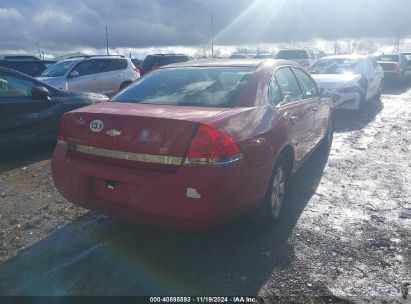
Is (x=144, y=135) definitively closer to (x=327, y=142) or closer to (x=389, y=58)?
(x=327, y=142)

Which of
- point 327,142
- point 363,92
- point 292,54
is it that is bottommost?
point 327,142

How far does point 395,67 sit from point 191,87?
1762cm

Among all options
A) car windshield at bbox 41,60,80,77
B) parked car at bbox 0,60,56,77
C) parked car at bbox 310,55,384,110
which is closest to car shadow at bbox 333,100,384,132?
parked car at bbox 310,55,384,110

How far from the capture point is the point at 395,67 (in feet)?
59.7

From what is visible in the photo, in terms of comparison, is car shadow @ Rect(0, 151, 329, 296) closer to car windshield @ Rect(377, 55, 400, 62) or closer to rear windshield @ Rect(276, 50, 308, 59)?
Result: rear windshield @ Rect(276, 50, 308, 59)

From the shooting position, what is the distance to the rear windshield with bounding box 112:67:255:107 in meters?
3.42

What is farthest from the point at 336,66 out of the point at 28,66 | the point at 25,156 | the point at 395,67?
the point at 28,66

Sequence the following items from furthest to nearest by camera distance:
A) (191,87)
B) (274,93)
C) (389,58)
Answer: (389,58), (274,93), (191,87)

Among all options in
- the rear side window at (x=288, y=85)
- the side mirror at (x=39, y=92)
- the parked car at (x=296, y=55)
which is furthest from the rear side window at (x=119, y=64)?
the rear side window at (x=288, y=85)

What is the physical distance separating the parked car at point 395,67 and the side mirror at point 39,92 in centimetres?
1689

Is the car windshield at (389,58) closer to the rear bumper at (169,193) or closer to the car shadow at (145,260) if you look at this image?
the car shadow at (145,260)

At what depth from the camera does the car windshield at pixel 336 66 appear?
10621mm

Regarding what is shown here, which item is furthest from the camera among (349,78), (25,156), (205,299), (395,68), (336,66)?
(395,68)

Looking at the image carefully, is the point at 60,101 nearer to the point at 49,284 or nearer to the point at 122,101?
the point at 122,101
